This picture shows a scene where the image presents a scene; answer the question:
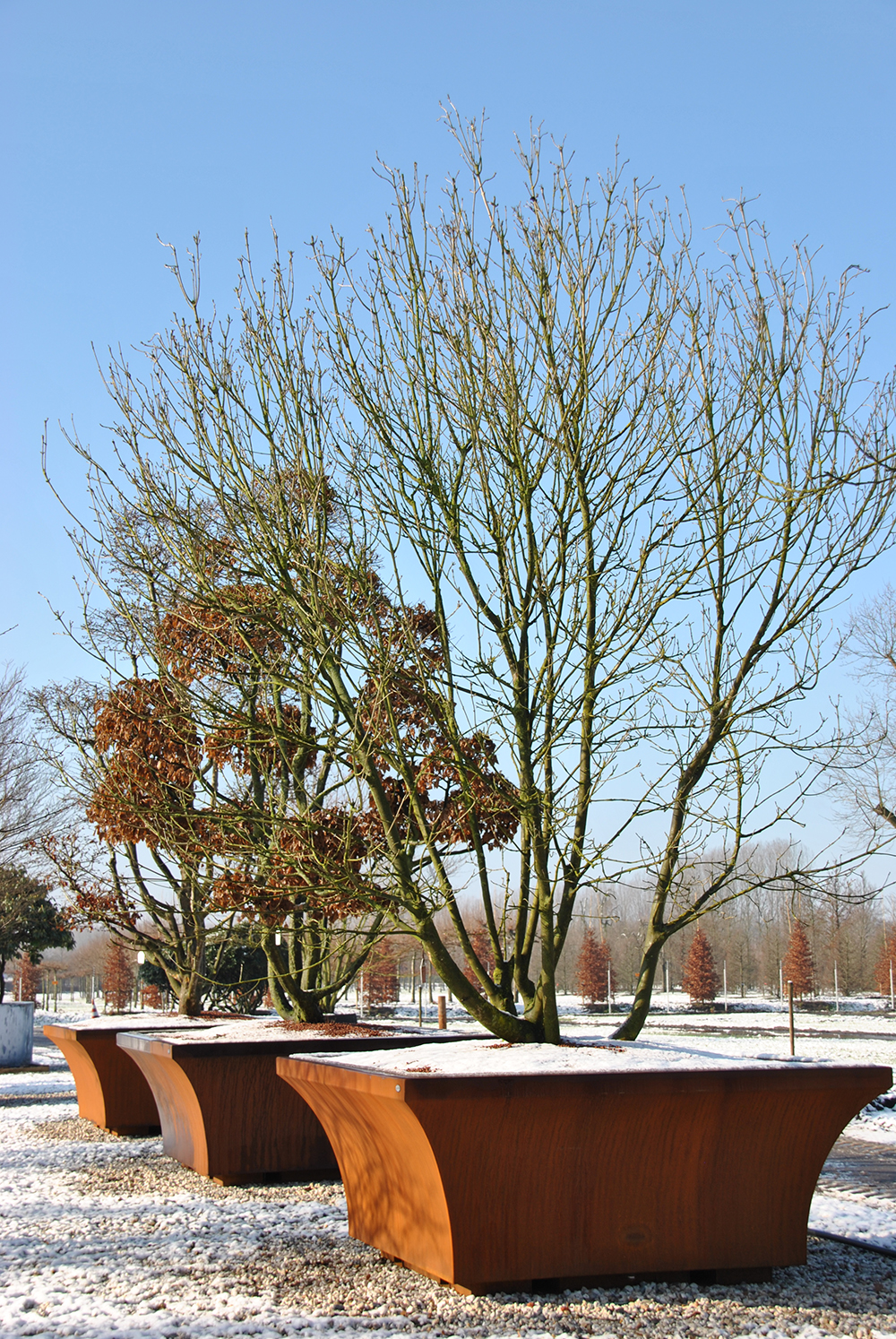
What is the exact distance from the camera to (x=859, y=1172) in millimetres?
8703

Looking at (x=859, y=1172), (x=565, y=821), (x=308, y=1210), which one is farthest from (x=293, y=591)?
(x=859, y=1172)

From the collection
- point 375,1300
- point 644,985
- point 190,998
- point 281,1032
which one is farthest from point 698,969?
point 375,1300

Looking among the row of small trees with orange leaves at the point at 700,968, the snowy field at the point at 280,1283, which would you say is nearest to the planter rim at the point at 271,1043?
the snowy field at the point at 280,1283

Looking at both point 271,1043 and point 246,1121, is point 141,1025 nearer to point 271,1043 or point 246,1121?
point 246,1121

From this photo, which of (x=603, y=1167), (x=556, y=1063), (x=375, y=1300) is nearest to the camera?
(x=375, y=1300)

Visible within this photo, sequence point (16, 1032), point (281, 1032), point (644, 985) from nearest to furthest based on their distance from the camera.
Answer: point (644, 985), point (281, 1032), point (16, 1032)

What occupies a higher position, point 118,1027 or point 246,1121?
point 118,1027

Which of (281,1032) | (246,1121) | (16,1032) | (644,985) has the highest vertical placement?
(644,985)

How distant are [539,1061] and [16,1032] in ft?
56.3

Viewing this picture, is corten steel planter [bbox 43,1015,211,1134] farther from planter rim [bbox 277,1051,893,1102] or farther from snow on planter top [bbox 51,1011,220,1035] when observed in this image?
planter rim [bbox 277,1051,893,1102]

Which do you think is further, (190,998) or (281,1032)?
(190,998)

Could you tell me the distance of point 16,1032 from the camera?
19.4 m

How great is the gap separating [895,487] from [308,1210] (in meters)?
5.52

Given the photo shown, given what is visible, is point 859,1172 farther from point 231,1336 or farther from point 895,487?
point 231,1336
